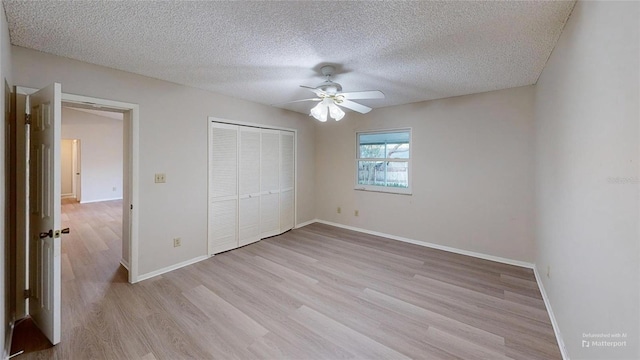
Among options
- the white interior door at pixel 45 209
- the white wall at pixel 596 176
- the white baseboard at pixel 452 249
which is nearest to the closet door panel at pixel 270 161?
the white baseboard at pixel 452 249

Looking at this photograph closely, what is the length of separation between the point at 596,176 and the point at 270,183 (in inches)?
151

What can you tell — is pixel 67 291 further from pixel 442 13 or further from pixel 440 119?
pixel 440 119

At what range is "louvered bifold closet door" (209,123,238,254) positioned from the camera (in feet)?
11.4

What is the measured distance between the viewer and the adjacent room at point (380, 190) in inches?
58.0

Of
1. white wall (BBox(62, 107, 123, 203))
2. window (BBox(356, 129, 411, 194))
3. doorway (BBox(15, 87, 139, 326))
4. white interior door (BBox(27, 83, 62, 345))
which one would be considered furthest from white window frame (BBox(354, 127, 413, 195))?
white wall (BBox(62, 107, 123, 203))

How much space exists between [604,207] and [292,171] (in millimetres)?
4088

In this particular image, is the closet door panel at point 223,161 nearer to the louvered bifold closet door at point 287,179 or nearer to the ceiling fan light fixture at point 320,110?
the louvered bifold closet door at point 287,179

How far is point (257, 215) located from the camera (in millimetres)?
4152

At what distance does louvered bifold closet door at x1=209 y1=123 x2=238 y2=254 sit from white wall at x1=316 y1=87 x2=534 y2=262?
2252 millimetres

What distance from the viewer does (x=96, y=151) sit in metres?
7.88

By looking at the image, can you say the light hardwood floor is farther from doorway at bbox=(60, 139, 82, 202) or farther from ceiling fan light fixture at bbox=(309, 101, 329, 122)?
doorway at bbox=(60, 139, 82, 202)

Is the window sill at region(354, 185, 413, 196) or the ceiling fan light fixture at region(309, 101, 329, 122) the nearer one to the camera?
the ceiling fan light fixture at region(309, 101, 329, 122)

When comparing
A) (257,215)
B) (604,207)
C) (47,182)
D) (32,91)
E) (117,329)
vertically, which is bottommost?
(117,329)

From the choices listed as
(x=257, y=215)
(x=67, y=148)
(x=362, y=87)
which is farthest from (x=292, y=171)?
(x=67, y=148)
